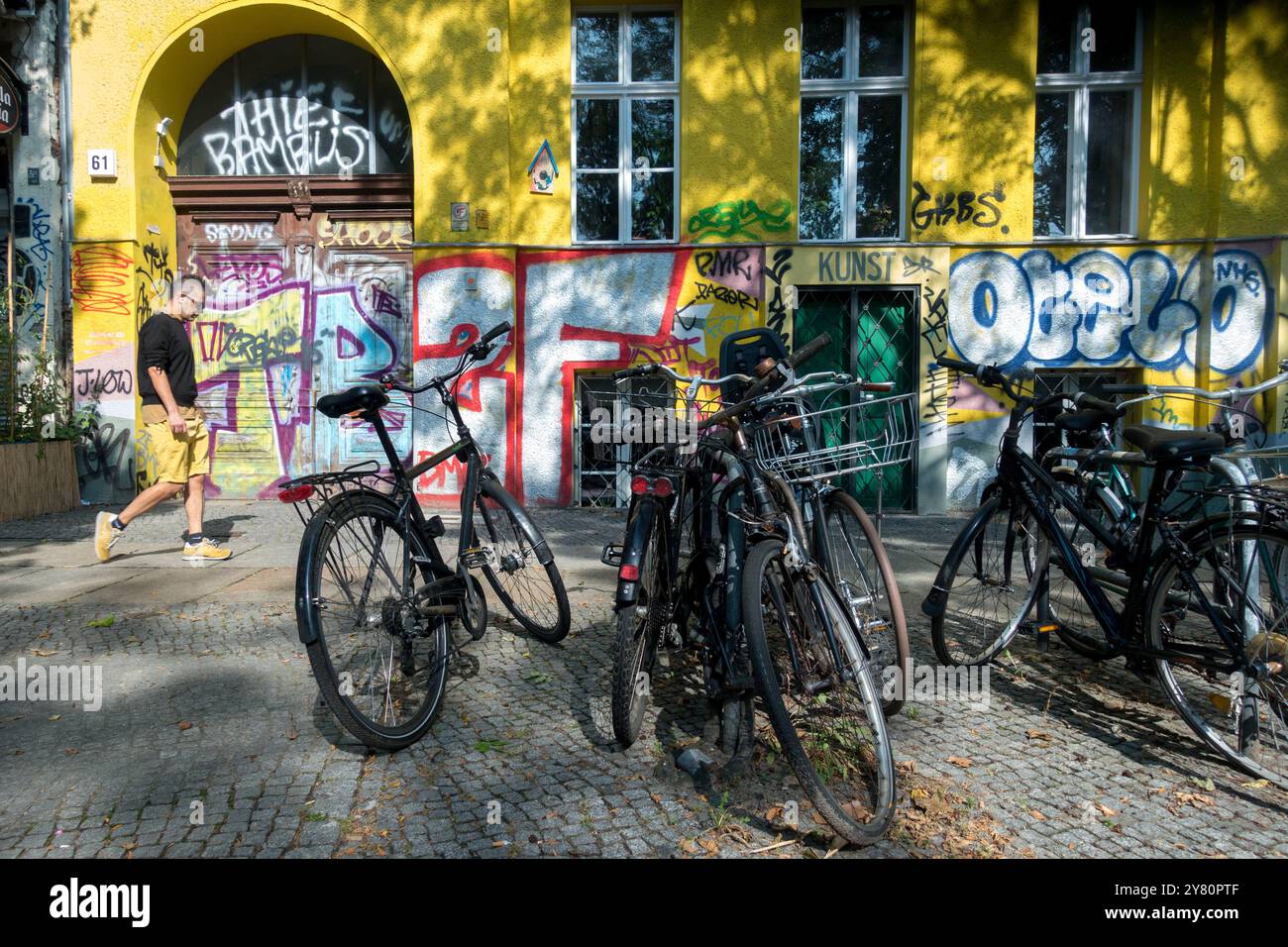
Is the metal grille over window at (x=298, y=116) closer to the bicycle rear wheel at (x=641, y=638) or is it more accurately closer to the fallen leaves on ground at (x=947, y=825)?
the bicycle rear wheel at (x=641, y=638)

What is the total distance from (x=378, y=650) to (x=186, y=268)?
8870 mm

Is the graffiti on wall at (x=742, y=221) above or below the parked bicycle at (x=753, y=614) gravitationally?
above

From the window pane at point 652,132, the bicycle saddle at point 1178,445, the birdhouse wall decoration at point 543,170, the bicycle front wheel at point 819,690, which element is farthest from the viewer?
the window pane at point 652,132

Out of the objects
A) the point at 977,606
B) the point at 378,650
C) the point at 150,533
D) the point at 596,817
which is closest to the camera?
the point at 596,817

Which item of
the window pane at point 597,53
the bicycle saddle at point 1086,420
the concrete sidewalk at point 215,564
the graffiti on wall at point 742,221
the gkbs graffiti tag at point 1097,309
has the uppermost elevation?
the window pane at point 597,53

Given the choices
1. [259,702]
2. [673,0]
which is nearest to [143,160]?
[673,0]

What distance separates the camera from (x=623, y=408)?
3283mm

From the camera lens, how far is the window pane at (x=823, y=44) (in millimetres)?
9297

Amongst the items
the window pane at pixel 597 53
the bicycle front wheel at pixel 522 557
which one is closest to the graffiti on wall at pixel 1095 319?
the window pane at pixel 597 53

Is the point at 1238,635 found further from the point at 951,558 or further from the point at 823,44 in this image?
the point at 823,44

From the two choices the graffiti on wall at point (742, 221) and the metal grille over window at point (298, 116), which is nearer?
the graffiti on wall at point (742, 221)

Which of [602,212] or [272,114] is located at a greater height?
[272,114]

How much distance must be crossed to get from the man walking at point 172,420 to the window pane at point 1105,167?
9.09 meters
